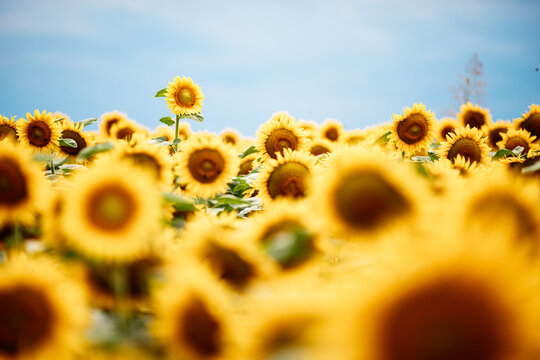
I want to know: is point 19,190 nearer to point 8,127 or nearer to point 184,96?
point 8,127

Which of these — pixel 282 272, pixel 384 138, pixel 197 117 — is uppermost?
pixel 197 117

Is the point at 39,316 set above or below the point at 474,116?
below

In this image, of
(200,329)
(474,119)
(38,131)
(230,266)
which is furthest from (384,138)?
(200,329)

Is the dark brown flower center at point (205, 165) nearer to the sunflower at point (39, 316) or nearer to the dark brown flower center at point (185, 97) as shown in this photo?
the sunflower at point (39, 316)

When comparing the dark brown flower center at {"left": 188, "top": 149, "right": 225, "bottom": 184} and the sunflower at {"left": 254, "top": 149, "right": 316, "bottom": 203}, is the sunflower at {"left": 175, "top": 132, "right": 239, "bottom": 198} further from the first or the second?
the sunflower at {"left": 254, "top": 149, "right": 316, "bottom": 203}

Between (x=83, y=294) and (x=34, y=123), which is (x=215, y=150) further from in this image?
(x=34, y=123)

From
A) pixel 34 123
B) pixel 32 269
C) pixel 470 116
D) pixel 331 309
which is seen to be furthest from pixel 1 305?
pixel 470 116
